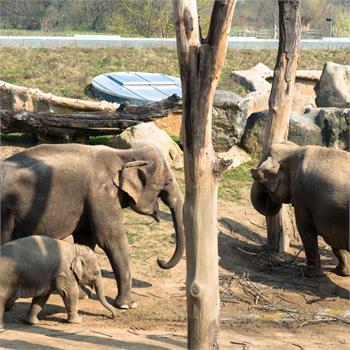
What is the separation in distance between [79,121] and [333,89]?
23.2ft

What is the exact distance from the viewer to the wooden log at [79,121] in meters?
12.7

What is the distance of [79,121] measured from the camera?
12.9 meters

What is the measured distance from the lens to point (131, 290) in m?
8.76

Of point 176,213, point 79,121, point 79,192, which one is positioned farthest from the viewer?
point 79,121

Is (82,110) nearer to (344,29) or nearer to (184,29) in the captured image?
(184,29)

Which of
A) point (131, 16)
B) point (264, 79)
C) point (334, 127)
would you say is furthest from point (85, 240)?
point (131, 16)

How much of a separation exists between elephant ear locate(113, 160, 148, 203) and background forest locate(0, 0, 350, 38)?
23.7 meters

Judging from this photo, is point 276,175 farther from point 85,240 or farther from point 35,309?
point 35,309

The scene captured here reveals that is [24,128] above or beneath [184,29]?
beneath

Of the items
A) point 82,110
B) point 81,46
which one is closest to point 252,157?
point 82,110

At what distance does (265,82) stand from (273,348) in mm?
13502

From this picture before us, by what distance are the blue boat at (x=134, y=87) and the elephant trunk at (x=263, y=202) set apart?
341 inches

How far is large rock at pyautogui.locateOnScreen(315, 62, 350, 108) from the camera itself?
18016mm

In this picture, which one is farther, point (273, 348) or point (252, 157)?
point (252, 157)
